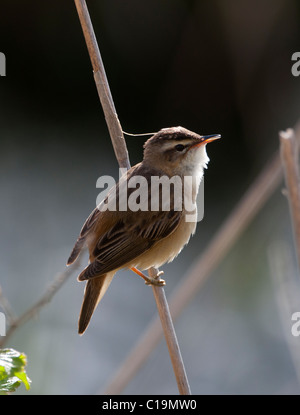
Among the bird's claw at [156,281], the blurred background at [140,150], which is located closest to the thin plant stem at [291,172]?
the bird's claw at [156,281]

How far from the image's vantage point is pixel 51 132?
6.35 metres

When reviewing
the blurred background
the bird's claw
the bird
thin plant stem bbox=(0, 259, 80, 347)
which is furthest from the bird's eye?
the blurred background

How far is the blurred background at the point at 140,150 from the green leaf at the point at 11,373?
2.96 metres

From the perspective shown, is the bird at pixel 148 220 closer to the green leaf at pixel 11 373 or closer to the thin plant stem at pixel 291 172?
the green leaf at pixel 11 373

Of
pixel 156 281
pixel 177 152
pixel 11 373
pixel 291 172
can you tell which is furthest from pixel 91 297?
pixel 291 172

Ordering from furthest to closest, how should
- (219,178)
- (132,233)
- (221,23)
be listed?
(219,178)
(221,23)
(132,233)

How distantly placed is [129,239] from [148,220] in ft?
0.59

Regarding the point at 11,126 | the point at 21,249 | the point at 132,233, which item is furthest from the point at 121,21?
the point at 132,233

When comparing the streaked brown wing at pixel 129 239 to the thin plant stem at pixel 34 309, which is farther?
the streaked brown wing at pixel 129 239

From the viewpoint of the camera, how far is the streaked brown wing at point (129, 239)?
3549mm

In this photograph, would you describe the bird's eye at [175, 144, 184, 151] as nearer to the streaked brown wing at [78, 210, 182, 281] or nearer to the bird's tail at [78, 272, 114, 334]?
the streaked brown wing at [78, 210, 182, 281]
